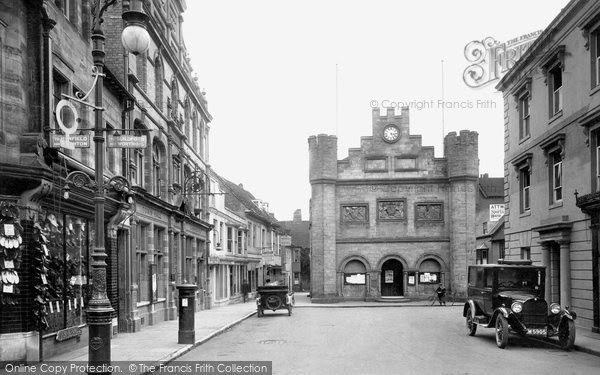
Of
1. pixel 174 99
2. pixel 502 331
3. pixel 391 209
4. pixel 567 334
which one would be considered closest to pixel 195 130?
pixel 174 99

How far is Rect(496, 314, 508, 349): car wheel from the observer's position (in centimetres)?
1483

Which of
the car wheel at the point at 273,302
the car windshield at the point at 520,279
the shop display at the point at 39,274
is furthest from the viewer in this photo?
the car wheel at the point at 273,302

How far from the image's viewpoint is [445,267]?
133 feet

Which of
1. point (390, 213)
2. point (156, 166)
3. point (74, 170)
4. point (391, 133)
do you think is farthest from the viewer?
point (391, 133)

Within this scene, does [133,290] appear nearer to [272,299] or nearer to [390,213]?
[272,299]

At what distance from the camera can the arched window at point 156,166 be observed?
77.5 ft

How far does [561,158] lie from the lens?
2047cm

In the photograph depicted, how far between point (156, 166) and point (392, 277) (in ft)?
72.6

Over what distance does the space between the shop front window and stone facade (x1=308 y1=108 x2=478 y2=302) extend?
2619cm

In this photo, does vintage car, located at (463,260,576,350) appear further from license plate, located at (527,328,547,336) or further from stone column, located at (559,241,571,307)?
stone column, located at (559,241,571,307)

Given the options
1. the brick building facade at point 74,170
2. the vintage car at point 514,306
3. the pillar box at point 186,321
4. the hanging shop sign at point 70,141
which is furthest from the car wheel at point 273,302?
the hanging shop sign at point 70,141

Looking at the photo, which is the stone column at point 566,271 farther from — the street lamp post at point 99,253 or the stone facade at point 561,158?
the street lamp post at point 99,253

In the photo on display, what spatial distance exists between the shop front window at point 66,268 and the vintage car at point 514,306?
408 inches

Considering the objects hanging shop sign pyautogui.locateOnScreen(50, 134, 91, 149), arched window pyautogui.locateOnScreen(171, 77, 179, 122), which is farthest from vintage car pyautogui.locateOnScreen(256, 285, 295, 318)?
hanging shop sign pyautogui.locateOnScreen(50, 134, 91, 149)
